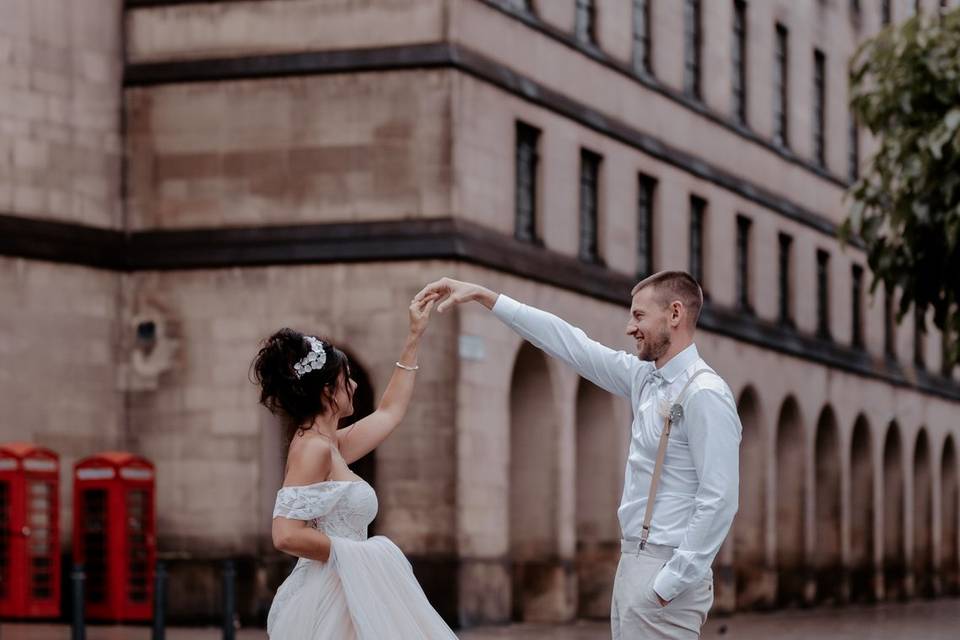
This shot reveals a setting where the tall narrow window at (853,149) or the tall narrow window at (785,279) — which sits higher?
the tall narrow window at (853,149)

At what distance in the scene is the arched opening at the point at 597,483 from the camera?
112 ft

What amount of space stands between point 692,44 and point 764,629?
11.8 meters

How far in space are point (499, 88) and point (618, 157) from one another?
4.86m

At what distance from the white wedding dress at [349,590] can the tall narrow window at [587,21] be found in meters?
26.5

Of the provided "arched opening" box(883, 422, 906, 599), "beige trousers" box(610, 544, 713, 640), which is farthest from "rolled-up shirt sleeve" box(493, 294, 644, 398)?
"arched opening" box(883, 422, 906, 599)

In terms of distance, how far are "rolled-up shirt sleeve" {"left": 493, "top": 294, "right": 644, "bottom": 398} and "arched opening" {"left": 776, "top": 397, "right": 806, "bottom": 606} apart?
35938 millimetres

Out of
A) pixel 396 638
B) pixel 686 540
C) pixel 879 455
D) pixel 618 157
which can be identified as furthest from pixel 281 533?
pixel 879 455

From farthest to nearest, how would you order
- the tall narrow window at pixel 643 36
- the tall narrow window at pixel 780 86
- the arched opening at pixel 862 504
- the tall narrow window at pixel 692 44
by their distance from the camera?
the arched opening at pixel 862 504, the tall narrow window at pixel 780 86, the tall narrow window at pixel 692 44, the tall narrow window at pixel 643 36

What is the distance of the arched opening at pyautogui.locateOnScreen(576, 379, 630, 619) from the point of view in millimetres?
34281

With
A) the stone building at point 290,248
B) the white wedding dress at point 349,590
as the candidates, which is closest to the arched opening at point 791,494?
the stone building at point 290,248

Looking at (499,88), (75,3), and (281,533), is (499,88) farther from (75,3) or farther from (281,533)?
(281,533)

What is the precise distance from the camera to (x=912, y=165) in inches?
970

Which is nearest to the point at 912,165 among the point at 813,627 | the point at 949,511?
the point at 813,627

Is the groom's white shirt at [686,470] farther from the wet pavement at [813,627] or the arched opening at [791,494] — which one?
the arched opening at [791,494]
